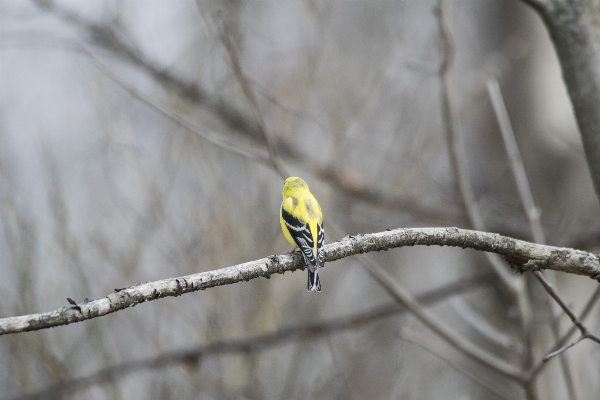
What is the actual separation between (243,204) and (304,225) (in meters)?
1.91

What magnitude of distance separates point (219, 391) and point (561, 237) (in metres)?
3.98

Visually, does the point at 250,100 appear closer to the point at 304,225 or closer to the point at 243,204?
the point at 304,225

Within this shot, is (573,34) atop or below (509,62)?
below

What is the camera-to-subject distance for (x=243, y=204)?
5.21 m

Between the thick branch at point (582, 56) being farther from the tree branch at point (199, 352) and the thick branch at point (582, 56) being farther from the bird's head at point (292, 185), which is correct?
the tree branch at point (199, 352)

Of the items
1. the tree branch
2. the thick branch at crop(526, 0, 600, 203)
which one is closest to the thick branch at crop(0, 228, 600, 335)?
the thick branch at crop(526, 0, 600, 203)

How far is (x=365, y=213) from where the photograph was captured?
7043 mm

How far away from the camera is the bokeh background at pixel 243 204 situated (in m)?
4.57

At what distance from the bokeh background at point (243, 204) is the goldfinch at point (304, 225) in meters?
0.51

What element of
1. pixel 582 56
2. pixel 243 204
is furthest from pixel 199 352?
pixel 582 56

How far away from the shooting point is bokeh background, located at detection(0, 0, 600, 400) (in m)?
4.57

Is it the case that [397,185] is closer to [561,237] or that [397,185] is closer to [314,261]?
[561,237]

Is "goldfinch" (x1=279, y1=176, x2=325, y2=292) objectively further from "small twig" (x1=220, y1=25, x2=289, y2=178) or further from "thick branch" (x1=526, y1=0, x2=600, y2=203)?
"thick branch" (x1=526, y1=0, x2=600, y2=203)

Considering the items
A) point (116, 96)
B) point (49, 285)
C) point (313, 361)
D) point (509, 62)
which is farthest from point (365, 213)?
point (49, 285)
